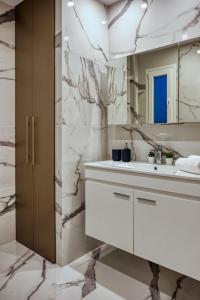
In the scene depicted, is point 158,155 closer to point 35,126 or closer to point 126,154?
point 126,154

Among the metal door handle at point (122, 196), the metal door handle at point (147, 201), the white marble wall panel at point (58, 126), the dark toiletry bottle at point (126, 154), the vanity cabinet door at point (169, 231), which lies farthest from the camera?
the dark toiletry bottle at point (126, 154)

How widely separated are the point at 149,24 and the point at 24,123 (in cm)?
151

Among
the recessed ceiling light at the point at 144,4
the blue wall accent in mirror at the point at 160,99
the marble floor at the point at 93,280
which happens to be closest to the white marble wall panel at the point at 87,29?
the recessed ceiling light at the point at 144,4

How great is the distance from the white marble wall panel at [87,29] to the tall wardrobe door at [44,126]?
146 millimetres

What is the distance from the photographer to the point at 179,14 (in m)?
2.04

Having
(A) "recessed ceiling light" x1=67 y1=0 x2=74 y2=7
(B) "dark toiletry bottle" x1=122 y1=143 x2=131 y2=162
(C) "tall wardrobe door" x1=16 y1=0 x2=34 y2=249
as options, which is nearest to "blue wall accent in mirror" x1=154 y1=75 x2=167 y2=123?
(B) "dark toiletry bottle" x1=122 y1=143 x2=131 y2=162

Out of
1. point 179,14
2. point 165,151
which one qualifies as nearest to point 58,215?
point 165,151

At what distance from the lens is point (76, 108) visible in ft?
7.34

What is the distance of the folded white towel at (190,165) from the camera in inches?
63.6

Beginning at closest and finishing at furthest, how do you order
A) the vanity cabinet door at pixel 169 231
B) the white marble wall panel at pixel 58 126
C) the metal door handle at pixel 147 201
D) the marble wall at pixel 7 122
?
the vanity cabinet door at pixel 169 231 → the metal door handle at pixel 147 201 → the white marble wall panel at pixel 58 126 → the marble wall at pixel 7 122

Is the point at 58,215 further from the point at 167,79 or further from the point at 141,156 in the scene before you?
the point at 167,79

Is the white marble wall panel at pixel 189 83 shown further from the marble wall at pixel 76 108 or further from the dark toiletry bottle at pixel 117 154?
the marble wall at pixel 76 108

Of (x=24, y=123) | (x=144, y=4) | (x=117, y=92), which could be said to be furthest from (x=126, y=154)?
(x=144, y=4)

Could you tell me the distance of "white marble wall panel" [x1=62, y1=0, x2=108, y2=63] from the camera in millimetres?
2156
